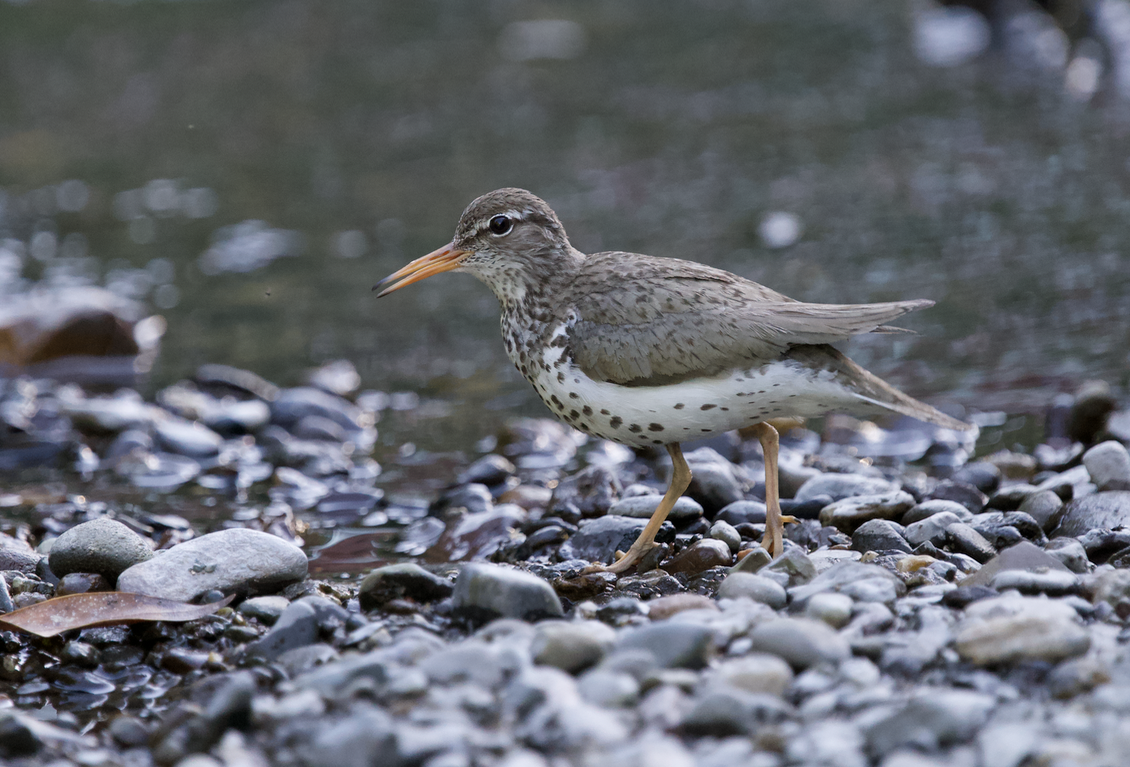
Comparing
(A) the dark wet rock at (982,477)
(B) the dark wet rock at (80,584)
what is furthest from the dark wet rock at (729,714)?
(A) the dark wet rock at (982,477)

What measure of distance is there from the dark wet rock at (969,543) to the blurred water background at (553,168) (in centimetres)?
319

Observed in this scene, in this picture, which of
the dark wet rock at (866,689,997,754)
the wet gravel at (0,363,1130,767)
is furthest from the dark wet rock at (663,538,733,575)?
the dark wet rock at (866,689,997,754)

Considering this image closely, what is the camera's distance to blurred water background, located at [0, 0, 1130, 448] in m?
10.5

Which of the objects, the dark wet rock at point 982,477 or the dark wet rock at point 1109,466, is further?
the dark wet rock at point 982,477

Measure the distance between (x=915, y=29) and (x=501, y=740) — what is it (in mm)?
20285

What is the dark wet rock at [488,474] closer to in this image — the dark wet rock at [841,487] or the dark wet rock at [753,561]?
the dark wet rock at [841,487]

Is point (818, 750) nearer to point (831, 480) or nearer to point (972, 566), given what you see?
point (972, 566)

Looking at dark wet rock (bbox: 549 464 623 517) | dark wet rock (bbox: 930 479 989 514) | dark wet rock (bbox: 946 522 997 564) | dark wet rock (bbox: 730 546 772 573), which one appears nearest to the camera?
dark wet rock (bbox: 730 546 772 573)

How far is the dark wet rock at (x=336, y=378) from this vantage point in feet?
31.9

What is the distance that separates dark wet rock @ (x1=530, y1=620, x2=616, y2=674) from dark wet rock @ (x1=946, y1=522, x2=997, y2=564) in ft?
7.03

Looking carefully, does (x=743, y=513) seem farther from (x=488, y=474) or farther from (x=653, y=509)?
(x=488, y=474)

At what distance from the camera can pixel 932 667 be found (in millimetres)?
4109

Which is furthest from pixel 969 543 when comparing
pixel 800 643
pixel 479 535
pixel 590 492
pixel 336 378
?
pixel 336 378

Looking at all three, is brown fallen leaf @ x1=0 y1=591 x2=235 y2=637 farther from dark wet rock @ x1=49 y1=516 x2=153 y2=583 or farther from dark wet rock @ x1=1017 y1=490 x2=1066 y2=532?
dark wet rock @ x1=1017 y1=490 x2=1066 y2=532
